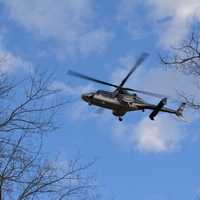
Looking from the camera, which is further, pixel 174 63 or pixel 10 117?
pixel 174 63

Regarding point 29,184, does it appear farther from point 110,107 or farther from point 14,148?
point 110,107

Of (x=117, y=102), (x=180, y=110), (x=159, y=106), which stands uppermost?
(x=180, y=110)

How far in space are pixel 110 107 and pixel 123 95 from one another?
1.63 feet

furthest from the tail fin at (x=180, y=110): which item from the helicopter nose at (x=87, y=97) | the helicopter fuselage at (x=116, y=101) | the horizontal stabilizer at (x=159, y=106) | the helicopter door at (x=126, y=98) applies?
the helicopter nose at (x=87, y=97)

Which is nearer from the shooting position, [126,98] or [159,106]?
[126,98]

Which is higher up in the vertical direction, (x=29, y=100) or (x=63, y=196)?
(x=29, y=100)

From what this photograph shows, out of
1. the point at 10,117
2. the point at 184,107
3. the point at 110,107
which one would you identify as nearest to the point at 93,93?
the point at 110,107

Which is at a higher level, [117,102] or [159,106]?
[159,106]

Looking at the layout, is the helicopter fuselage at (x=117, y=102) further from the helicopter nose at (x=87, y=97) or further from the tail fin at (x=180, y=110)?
the tail fin at (x=180, y=110)

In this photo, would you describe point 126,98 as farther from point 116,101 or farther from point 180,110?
point 180,110

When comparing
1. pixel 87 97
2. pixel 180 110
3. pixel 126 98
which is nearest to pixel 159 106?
pixel 180 110

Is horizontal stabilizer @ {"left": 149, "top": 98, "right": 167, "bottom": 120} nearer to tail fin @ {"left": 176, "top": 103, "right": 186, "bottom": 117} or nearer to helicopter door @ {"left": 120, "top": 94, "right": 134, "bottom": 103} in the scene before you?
tail fin @ {"left": 176, "top": 103, "right": 186, "bottom": 117}

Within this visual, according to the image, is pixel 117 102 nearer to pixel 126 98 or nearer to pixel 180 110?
pixel 126 98

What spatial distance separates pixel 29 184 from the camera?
20.7 meters
